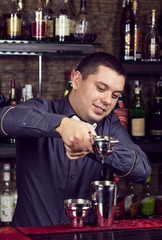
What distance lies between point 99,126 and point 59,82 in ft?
2.52

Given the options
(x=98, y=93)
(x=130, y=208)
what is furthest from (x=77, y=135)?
(x=130, y=208)

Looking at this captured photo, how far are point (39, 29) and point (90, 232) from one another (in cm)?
139

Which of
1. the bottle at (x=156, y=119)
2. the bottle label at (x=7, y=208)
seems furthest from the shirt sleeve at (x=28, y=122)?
the bottle at (x=156, y=119)

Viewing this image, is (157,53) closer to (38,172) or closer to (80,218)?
(38,172)

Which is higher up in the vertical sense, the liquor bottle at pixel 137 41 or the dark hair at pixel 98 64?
the liquor bottle at pixel 137 41

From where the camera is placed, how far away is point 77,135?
4.15 feet

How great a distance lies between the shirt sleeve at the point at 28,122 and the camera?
138cm

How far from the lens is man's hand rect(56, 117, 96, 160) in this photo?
126 centimetres

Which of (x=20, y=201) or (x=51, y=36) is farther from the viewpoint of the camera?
(x=51, y=36)

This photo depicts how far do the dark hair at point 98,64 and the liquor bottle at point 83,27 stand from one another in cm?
63

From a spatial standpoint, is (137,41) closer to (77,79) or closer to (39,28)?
(39,28)

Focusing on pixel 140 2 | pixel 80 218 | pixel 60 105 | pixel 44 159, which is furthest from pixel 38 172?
pixel 140 2

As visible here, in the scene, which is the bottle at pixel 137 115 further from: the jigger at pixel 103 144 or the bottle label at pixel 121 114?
the jigger at pixel 103 144

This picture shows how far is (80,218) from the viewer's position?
132cm
